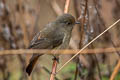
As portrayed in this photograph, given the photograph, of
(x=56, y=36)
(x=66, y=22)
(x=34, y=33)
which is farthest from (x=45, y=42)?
(x=34, y=33)

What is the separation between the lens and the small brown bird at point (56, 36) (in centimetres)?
309

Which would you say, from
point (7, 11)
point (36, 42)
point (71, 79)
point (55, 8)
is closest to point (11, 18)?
point (7, 11)

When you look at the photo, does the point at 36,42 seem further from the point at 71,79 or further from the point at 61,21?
the point at 71,79

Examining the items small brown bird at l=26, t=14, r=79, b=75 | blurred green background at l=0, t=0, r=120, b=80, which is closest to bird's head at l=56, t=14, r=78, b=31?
small brown bird at l=26, t=14, r=79, b=75

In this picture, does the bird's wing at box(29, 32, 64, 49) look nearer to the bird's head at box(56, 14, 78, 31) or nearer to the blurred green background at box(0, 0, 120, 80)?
the bird's head at box(56, 14, 78, 31)

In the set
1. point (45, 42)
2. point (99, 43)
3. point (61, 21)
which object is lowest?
point (99, 43)

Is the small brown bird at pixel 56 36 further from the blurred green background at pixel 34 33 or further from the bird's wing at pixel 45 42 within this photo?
the blurred green background at pixel 34 33

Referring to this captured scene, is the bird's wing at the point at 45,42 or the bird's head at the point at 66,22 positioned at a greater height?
the bird's head at the point at 66,22

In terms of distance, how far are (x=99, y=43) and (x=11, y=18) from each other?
4.90 ft

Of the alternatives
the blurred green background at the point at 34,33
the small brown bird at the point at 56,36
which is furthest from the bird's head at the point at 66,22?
the blurred green background at the point at 34,33

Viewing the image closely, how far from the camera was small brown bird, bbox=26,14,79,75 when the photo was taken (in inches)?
122

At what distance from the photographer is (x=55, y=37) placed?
316 cm

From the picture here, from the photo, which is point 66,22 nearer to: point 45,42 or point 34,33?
point 45,42

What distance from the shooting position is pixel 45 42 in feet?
10.2
